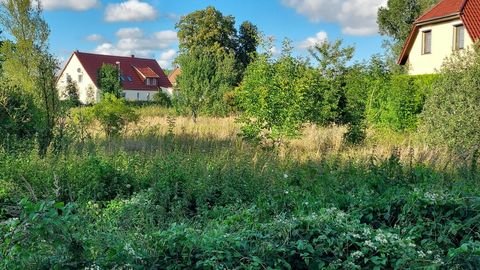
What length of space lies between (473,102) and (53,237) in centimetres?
1083

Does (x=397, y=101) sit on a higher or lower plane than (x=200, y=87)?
lower

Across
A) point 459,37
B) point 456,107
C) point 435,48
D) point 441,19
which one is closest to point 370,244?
point 456,107

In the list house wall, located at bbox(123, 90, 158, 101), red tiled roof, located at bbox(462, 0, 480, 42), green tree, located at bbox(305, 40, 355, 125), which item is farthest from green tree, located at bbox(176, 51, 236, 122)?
house wall, located at bbox(123, 90, 158, 101)

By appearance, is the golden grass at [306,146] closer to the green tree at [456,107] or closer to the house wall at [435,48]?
the green tree at [456,107]

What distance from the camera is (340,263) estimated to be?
3561 mm

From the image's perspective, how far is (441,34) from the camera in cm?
2555

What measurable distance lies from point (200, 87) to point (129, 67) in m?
40.5

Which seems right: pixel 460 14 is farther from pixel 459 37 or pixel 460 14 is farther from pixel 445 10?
pixel 445 10

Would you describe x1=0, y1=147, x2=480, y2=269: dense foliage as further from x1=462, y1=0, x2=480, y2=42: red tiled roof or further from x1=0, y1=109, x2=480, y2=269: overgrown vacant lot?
x1=462, y1=0, x2=480, y2=42: red tiled roof

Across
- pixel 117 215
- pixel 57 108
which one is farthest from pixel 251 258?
pixel 57 108

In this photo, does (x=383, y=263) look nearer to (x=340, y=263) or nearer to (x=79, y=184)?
(x=340, y=263)

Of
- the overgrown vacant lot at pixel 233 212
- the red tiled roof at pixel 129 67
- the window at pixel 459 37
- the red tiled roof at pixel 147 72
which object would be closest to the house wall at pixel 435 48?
the window at pixel 459 37

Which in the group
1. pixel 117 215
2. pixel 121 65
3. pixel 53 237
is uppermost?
pixel 121 65

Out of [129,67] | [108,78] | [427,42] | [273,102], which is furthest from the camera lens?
[129,67]
